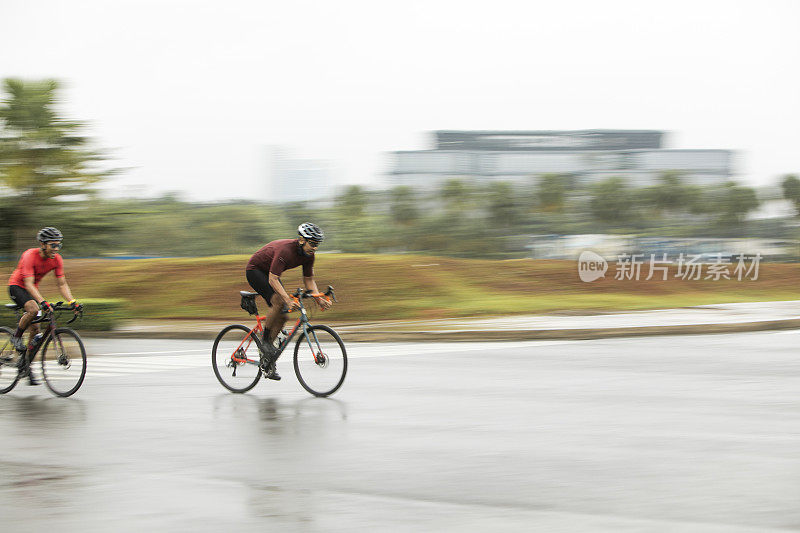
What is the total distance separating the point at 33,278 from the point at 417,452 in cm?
573

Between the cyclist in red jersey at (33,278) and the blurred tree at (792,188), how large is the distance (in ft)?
190

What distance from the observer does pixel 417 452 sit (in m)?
7.17

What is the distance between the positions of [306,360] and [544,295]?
2471 cm

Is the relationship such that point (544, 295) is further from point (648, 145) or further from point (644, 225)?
point (648, 145)

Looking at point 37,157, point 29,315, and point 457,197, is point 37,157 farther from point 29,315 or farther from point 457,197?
point 457,197

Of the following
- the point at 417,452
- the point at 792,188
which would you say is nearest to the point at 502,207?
the point at 792,188

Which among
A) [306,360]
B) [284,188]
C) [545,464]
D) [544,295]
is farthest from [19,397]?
[284,188]

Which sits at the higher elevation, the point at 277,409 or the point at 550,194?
the point at 277,409

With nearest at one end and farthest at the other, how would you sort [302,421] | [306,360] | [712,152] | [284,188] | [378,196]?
[302,421]
[306,360]
[378,196]
[284,188]
[712,152]

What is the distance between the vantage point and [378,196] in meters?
68.2

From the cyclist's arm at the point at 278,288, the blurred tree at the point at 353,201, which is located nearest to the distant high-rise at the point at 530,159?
the blurred tree at the point at 353,201

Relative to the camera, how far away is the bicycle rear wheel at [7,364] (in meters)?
10.9

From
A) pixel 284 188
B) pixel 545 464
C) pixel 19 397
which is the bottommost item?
pixel 284 188

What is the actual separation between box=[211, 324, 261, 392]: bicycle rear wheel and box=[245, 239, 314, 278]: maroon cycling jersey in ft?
2.62
